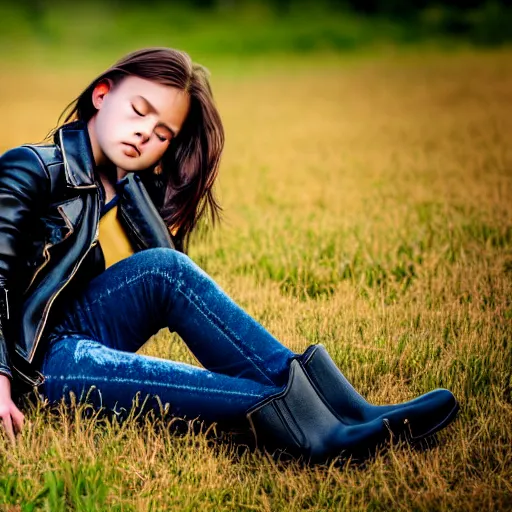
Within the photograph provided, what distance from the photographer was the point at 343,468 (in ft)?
8.83

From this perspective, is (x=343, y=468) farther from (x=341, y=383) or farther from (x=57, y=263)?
(x=57, y=263)

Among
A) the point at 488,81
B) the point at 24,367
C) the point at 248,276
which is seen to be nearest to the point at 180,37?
the point at 488,81

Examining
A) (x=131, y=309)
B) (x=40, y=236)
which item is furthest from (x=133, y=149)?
(x=131, y=309)

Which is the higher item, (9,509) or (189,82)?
(189,82)

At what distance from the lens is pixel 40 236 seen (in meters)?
2.92

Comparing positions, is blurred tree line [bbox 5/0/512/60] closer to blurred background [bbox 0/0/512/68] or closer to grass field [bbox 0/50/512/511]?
blurred background [bbox 0/0/512/68]

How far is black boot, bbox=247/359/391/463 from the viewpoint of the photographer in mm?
2676

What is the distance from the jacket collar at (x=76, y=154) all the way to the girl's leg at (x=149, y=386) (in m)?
0.62

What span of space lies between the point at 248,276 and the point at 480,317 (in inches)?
53.9

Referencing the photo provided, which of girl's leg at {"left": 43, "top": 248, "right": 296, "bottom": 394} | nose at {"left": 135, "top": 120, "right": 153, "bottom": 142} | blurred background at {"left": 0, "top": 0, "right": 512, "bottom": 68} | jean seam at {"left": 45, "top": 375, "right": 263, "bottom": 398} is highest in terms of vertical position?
blurred background at {"left": 0, "top": 0, "right": 512, "bottom": 68}

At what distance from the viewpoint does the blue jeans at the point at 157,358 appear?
8.97 feet

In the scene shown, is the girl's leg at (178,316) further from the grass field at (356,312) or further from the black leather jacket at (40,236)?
the grass field at (356,312)

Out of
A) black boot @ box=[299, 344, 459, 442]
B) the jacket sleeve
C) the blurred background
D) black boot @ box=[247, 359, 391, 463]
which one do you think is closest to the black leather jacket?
A: the jacket sleeve

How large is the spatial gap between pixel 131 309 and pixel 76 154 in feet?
1.99
